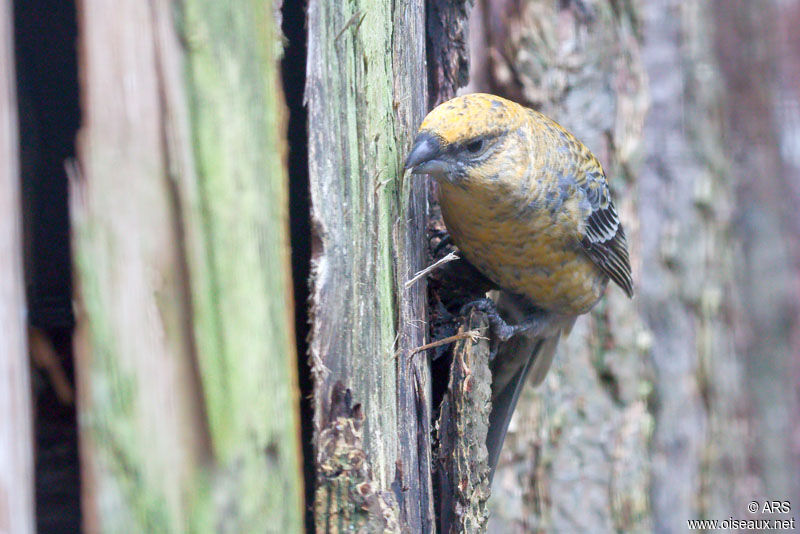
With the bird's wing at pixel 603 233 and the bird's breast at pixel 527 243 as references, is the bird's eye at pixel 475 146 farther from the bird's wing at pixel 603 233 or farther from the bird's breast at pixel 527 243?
the bird's wing at pixel 603 233

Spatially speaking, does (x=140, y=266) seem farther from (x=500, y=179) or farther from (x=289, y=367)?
(x=500, y=179)

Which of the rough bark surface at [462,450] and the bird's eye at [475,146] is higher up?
the bird's eye at [475,146]

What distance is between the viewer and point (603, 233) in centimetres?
348

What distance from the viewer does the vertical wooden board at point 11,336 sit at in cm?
106

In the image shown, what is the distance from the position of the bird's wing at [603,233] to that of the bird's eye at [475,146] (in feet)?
2.66

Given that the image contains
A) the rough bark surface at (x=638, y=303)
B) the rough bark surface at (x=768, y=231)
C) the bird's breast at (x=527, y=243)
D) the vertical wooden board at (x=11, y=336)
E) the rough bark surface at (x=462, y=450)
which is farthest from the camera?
the rough bark surface at (x=768, y=231)

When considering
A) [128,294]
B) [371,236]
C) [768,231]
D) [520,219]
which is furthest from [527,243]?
[768,231]

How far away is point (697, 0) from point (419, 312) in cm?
396

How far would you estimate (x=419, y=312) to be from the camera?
2.40 m

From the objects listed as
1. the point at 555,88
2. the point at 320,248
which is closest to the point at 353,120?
the point at 320,248

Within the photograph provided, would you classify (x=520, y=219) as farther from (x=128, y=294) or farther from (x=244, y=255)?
(x=128, y=294)

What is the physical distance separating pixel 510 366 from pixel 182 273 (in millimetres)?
2588

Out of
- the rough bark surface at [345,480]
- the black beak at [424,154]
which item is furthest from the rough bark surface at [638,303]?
the rough bark surface at [345,480]

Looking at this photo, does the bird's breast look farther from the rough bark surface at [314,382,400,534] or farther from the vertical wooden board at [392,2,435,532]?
the rough bark surface at [314,382,400,534]
